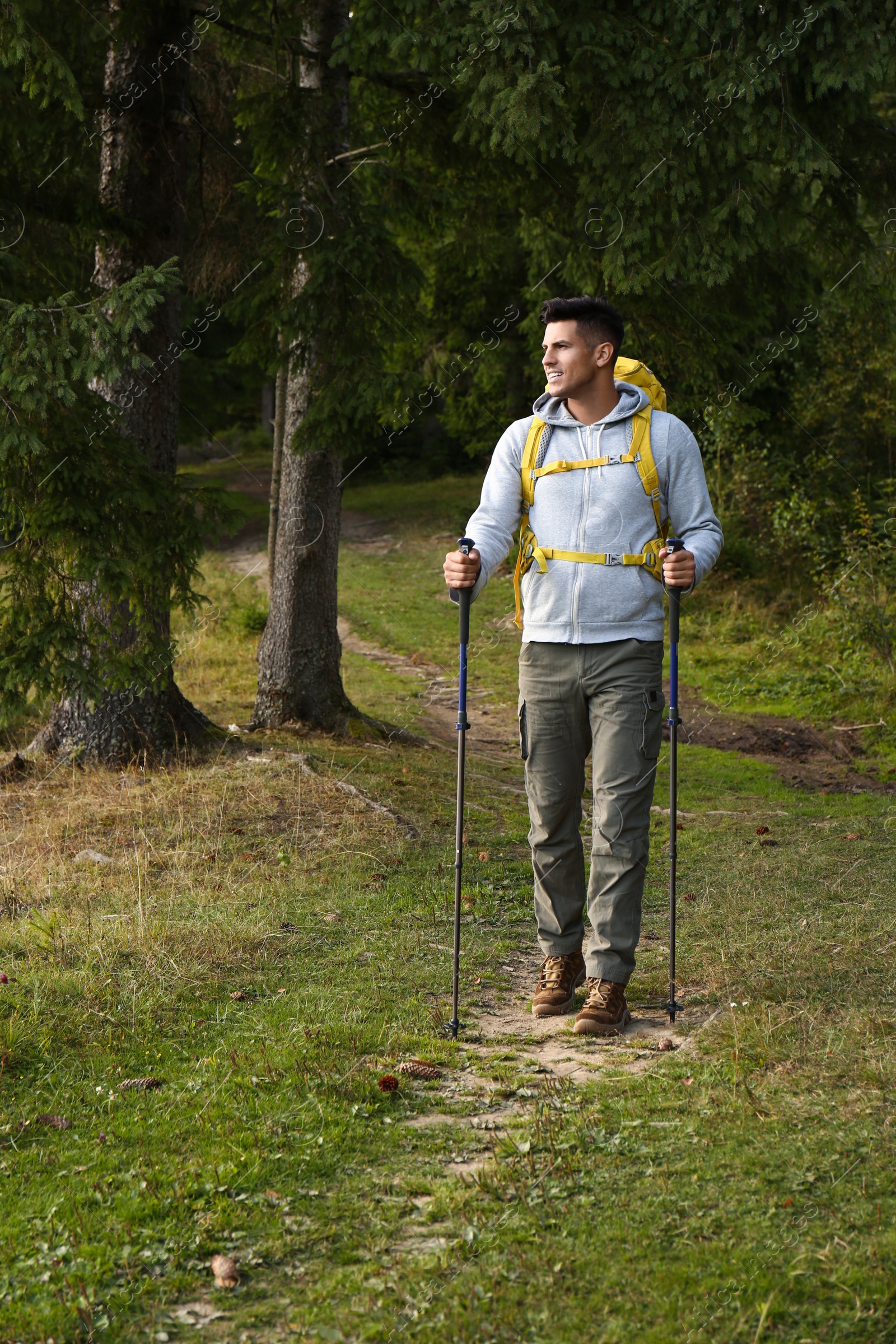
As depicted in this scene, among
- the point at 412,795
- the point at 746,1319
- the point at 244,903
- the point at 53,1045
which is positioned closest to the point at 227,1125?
the point at 53,1045

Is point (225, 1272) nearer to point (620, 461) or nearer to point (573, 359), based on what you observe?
point (620, 461)

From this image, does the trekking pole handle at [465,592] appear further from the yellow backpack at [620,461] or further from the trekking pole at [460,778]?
the yellow backpack at [620,461]

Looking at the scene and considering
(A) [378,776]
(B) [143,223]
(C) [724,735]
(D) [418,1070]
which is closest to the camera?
(D) [418,1070]

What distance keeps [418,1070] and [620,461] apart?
2150 mm

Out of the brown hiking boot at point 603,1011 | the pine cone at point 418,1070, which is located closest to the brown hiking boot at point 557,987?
the brown hiking boot at point 603,1011

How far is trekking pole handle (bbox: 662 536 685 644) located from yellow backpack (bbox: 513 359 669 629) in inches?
3.1

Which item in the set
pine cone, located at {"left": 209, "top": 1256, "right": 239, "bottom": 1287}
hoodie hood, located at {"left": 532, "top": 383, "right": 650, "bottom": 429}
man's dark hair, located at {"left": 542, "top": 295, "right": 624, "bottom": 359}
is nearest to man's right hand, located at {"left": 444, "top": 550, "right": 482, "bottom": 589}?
hoodie hood, located at {"left": 532, "top": 383, "right": 650, "bottom": 429}

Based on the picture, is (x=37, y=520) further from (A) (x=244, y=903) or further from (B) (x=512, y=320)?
(B) (x=512, y=320)

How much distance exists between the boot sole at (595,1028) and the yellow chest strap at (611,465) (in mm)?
1406

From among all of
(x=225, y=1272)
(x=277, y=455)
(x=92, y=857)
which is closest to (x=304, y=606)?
(x=92, y=857)

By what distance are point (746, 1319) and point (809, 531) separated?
45.1 ft

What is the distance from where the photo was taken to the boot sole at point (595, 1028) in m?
4.40

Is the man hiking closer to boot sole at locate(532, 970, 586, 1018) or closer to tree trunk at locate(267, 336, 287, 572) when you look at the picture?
boot sole at locate(532, 970, 586, 1018)

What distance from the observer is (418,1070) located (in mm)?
4098
